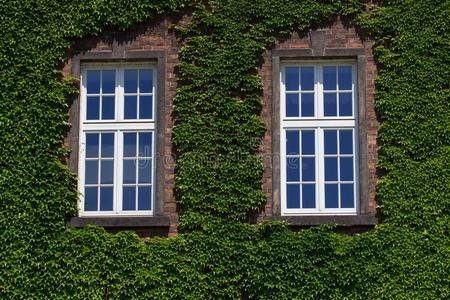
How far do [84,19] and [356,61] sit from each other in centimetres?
391

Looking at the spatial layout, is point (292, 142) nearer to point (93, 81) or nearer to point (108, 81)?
point (108, 81)

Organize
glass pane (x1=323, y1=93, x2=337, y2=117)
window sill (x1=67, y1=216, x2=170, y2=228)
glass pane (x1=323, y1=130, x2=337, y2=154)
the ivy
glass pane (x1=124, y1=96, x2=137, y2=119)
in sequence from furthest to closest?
glass pane (x1=124, y1=96, x2=137, y2=119) < glass pane (x1=323, y1=93, x2=337, y2=117) < glass pane (x1=323, y1=130, x2=337, y2=154) < window sill (x1=67, y1=216, x2=170, y2=228) < the ivy

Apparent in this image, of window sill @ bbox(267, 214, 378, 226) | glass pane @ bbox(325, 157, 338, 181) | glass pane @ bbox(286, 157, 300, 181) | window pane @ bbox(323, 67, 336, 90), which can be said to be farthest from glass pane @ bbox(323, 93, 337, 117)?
window sill @ bbox(267, 214, 378, 226)

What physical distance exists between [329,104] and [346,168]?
954mm

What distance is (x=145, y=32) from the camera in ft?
46.0

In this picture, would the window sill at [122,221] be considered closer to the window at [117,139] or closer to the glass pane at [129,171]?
the window at [117,139]

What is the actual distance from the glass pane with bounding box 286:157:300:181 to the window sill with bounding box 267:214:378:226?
0.66m

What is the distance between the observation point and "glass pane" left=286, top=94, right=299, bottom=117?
13.9 metres

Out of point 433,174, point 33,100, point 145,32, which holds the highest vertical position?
point 145,32

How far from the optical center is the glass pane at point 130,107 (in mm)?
13961

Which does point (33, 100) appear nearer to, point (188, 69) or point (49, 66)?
point (49, 66)

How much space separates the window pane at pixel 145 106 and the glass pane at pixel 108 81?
44cm

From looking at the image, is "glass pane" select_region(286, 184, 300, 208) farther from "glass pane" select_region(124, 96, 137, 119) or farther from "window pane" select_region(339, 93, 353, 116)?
"glass pane" select_region(124, 96, 137, 119)

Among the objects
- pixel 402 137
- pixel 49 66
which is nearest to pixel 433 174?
pixel 402 137
